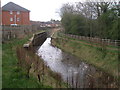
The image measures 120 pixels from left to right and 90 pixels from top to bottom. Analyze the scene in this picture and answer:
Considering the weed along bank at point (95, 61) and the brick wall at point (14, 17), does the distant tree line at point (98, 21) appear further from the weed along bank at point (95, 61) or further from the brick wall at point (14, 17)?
the brick wall at point (14, 17)

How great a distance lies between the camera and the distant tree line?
82.3 feet

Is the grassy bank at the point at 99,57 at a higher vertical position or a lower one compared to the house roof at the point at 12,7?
lower

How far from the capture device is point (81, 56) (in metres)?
26.2

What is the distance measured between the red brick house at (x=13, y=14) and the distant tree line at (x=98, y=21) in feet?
39.6

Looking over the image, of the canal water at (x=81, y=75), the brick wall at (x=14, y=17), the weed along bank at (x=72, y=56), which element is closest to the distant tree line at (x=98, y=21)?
the weed along bank at (x=72, y=56)

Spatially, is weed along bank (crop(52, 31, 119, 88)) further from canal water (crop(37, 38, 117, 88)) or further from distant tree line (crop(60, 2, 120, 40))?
distant tree line (crop(60, 2, 120, 40))

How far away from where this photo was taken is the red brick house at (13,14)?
48844 mm

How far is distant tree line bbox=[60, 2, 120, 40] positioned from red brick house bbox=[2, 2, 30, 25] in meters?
12.1

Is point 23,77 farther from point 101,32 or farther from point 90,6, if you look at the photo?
point 90,6

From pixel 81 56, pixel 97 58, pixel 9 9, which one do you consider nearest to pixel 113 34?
pixel 97 58

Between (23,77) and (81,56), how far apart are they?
16435 mm

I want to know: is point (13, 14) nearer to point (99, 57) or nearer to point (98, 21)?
point (98, 21)

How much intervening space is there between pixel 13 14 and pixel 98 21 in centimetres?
2677

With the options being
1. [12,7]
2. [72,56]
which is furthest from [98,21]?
[12,7]
